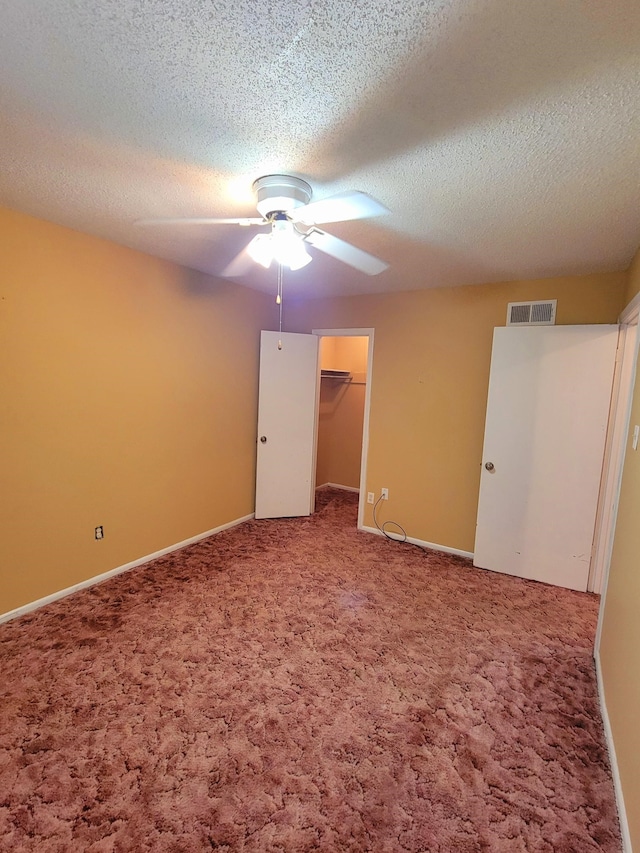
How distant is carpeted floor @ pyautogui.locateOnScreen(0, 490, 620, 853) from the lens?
136 cm

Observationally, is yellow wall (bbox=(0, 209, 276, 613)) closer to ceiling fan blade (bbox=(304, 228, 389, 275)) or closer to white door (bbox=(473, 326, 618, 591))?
ceiling fan blade (bbox=(304, 228, 389, 275))

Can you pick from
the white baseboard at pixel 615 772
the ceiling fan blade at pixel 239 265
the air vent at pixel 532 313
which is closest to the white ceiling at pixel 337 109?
the ceiling fan blade at pixel 239 265

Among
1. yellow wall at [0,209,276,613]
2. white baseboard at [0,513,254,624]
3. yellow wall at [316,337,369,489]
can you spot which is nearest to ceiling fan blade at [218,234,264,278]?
yellow wall at [0,209,276,613]

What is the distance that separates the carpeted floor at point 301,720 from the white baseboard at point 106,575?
0.07m

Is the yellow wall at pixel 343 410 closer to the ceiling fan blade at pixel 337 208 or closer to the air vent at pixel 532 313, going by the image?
the air vent at pixel 532 313

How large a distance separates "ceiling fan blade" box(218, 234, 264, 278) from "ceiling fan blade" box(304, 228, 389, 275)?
0.98 metres

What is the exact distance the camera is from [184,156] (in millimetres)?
1618

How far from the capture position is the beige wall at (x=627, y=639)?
4.51 feet

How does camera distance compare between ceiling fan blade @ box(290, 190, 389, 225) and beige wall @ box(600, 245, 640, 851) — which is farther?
ceiling fan blade @ box(290, 190, 389, 225)

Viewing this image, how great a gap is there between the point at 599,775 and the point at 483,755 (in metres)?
0.44

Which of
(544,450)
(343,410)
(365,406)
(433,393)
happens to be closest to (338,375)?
(343,410)

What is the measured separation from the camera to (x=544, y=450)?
3.08 metres

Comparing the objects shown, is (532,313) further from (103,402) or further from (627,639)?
(103,402)

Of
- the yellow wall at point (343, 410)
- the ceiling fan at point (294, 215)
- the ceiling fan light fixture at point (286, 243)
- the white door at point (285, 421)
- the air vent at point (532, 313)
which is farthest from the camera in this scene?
the yellow wall at point (343, 410)
